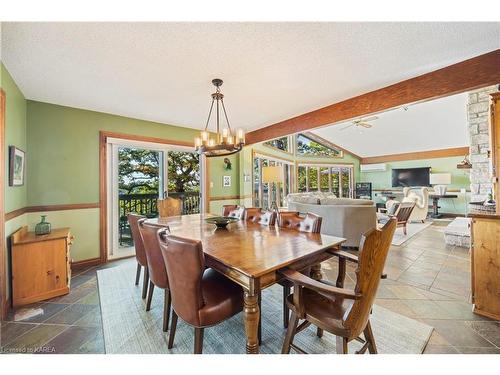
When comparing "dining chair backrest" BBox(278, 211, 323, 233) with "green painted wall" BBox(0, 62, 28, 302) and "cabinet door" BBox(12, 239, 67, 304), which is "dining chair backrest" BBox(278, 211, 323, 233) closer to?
"cabinet door" BBox(12, 239, 67, 304)

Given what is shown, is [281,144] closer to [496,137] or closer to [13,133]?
[496,137]

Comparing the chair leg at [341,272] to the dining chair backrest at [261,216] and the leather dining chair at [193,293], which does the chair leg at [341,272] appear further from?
the dining chair backrest at [261,216]

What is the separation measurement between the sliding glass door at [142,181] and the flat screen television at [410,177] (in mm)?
8061

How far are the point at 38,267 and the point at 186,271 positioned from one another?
215cm

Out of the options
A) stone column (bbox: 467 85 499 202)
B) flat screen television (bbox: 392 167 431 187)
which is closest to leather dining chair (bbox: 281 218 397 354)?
stone column (bbox: 467 85 499 202)

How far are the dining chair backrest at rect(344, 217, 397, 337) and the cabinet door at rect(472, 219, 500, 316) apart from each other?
1475 mm

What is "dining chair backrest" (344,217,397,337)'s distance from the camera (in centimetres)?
107

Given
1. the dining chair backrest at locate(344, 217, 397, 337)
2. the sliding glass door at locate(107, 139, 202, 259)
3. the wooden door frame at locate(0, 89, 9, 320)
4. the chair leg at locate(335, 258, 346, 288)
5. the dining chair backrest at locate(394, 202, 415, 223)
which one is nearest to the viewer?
the dining chair backrest at locate(344, 217, 397, 337)

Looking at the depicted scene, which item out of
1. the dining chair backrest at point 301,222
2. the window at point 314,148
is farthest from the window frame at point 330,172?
the dining chair backrest at point 301,222

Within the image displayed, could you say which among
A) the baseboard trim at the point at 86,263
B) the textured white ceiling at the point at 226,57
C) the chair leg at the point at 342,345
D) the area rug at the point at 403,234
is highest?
the textured white ceiling at the point at 226,57

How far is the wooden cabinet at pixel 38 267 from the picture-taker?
2180mm

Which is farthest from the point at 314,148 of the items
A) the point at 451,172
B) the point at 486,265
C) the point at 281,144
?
the point at 486,265

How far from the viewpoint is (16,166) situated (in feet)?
7.78
